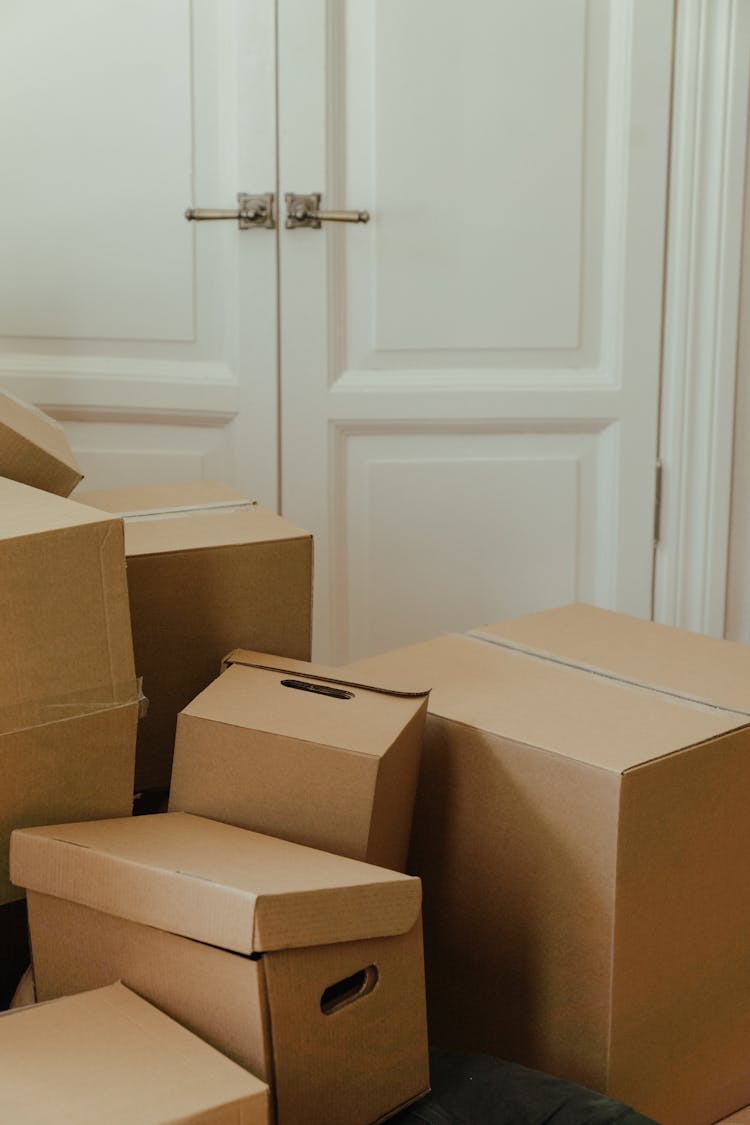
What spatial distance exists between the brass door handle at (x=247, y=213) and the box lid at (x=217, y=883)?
1.37 metres

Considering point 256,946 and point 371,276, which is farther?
point 371,276

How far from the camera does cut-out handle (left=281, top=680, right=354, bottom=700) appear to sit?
1323 mm

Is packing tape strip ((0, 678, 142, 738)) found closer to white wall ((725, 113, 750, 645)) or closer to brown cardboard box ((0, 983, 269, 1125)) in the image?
brown cardboard box ((0, 983, 269, 1125))

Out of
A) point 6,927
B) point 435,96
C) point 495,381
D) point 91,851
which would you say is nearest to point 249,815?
point 91,851

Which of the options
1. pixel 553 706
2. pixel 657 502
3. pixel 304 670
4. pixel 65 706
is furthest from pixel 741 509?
pixel 65 706

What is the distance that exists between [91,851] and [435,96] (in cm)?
160

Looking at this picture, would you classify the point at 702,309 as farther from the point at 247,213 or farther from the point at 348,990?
the point at 348,990

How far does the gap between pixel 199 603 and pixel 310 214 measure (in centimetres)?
104

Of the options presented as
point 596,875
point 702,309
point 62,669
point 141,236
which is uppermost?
point 141,236

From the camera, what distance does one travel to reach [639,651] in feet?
5.10

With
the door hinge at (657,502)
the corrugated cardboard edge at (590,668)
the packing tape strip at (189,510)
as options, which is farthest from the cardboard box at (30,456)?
the door hinge at (657,502)

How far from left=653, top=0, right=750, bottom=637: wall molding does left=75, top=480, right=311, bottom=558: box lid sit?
96 cm

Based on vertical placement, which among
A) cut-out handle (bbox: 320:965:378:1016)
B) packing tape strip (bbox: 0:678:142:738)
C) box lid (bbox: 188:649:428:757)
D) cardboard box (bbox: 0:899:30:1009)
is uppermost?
packing tape strip (bbox: 0:678:142:738)

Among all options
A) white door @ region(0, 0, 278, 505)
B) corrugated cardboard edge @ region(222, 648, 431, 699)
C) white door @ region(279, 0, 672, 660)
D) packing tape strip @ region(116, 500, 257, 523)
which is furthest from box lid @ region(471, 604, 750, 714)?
white door @ region(0, 0, 278, 505)
